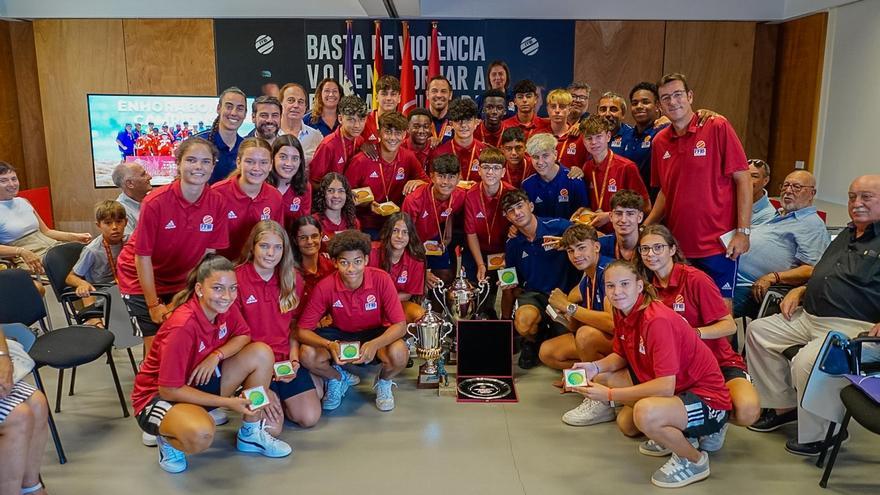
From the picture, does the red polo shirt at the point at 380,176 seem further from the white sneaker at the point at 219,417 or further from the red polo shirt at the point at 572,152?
the white sneaker at the point at 219,417

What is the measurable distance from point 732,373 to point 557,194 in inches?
73.5

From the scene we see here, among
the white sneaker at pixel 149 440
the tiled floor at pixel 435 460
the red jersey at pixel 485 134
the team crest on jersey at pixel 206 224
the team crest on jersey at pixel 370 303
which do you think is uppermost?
the red jersey at pixel 485 134

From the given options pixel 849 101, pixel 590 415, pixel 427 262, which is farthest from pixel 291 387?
pixel 849 101

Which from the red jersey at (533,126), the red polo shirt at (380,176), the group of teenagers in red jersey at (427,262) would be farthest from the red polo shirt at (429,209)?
the red jersey at (533,126)

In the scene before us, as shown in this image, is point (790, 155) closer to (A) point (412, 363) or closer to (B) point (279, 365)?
(A) point (412, 363)

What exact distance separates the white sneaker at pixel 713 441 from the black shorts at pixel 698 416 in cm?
34

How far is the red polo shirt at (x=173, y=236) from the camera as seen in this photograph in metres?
3.44

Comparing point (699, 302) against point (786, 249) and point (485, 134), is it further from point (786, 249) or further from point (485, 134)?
point (485, 134)

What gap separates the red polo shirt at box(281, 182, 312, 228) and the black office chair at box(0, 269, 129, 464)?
4.04ft

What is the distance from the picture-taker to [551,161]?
4.58 meters

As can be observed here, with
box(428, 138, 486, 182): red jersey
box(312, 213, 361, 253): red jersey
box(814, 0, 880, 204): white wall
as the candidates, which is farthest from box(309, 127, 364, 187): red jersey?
box(814, 0, 880, 204): white wall

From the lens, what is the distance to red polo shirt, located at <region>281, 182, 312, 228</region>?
4.07 metres

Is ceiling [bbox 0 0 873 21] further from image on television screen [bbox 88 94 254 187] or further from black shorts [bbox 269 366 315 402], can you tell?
black shorts [bbox 269 366 315 402]

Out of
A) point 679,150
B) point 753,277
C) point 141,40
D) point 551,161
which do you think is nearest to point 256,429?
point 551,161
